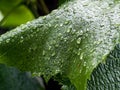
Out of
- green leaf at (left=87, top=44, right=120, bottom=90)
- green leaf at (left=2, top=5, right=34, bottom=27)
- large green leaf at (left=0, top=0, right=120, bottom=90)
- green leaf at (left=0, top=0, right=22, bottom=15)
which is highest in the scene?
large green leaf at (left=0, top=0, right=120, bottom=90)

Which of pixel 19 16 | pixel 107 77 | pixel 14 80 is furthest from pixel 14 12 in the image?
pixel 107 77

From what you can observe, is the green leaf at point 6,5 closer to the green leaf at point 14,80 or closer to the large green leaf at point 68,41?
the green leaf at point 14,80

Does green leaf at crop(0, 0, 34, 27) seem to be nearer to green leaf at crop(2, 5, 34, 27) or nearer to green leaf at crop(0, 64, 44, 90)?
green leaf at crop(2, 5, 34, 27)

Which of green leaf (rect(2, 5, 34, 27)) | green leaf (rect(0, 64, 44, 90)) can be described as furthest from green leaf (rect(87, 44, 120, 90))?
green leaf (rect(2, 5, 34, 27))

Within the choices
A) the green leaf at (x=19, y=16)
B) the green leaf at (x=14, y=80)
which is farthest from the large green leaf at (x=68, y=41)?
the green leaf at (x=19, y=16)

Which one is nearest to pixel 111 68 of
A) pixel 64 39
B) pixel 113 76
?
pixel 113 76

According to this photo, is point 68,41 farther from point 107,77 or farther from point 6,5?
point 6,5
